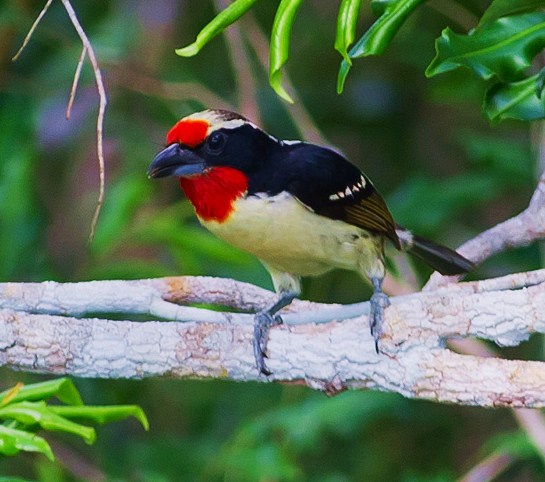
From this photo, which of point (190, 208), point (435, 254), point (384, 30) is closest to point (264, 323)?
point (435, 254)

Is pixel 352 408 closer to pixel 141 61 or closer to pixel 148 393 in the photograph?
pixel 148 393

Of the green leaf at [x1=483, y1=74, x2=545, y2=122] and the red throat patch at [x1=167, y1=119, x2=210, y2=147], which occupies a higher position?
the green leaf at [x1=483, y1=74, x2=545, y2=122]

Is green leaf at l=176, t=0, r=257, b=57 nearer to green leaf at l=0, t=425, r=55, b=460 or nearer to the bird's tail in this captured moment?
green leaf at l=0, t=425, r=55, b=460

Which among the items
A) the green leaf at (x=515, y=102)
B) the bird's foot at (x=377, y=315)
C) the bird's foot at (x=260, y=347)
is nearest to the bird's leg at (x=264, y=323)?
the bird's foot at (x=260, y=347)

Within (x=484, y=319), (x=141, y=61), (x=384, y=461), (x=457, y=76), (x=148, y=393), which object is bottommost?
(x=384, y=461)

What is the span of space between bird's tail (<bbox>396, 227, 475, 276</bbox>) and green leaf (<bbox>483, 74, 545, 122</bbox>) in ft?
2.01

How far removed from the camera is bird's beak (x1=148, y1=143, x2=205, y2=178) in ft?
8.20

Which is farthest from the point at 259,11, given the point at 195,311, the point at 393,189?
the point at 195,311

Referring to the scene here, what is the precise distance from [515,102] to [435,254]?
0.88m

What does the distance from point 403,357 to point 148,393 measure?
268 centimetres

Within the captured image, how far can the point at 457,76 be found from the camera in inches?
135

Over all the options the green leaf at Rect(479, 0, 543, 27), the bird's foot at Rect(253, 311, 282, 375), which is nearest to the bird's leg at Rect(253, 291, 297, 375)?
the bird's foot at Rect(253, 311, 282, 375)

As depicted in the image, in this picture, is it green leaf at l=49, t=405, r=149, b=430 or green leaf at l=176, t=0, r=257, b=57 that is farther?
green leaf at l=49, t=405, r=149, b=430

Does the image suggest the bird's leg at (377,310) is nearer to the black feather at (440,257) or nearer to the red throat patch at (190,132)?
the black feather at (440,257)
